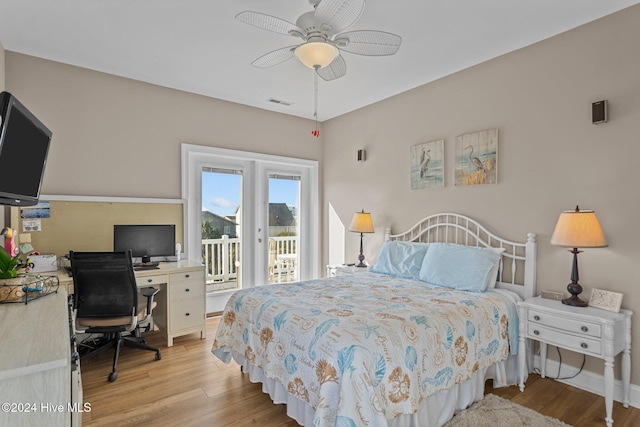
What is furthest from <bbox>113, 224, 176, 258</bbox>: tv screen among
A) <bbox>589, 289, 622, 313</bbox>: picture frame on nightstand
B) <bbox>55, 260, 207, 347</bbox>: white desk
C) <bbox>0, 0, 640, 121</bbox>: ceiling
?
<bbox>589, 289, 622, 313</bbox>: picture frame on nightstand

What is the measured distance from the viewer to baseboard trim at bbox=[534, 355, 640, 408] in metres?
2.39

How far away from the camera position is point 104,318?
280 cm

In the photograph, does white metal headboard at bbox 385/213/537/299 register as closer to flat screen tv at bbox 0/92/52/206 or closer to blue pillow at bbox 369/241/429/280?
blue pillow at bbox 369/241/429/280

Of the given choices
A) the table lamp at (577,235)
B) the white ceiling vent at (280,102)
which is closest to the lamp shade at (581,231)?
the table lamp at (577,235)

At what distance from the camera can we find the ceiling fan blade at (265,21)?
79.7 inches

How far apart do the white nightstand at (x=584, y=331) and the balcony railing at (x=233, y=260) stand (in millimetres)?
3180

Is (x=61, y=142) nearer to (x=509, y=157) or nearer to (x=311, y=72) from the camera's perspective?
(x=311, y=72)

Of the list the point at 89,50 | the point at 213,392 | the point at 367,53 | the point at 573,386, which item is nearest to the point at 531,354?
the point at 573,386

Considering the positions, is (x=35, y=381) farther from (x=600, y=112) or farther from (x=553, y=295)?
(x=600, y=112)

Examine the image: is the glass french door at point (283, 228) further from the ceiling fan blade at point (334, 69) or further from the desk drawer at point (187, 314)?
the ceiling fan blade at point (334, 69)

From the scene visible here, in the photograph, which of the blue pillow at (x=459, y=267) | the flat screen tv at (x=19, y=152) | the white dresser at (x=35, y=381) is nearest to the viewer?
the white dresser at (x=35, y=381)

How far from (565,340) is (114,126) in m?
4.36

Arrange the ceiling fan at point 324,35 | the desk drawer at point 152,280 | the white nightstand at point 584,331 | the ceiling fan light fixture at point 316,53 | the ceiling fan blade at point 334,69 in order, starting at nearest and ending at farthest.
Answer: the ceiling fan at point 324,35, the white nightstand at point 584,331, the ceiling fan light fixture at point 316,53, the ceiling fan blade at point 334,69, the desk drawer at point 152,280

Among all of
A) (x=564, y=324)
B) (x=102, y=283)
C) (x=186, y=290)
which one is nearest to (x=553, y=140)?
(x=564, y=324)
